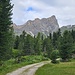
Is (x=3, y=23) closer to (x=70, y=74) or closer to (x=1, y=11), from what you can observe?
(x=1, y=11)

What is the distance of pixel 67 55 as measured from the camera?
78.8 meters

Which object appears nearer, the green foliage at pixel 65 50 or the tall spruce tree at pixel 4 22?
the tall spruce tree at pixel 4 22

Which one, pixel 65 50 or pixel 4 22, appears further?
pixel 65 50

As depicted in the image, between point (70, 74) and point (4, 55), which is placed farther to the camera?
point (4, 55)

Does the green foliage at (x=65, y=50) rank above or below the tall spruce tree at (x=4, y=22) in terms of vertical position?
below

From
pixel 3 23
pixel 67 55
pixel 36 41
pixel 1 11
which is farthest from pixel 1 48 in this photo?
pixel 36 41

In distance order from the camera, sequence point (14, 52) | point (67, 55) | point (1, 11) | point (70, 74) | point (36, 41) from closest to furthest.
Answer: point (70, 74)
point (1, 11)
point (67, 55)
point (14, 52)
point (36, 41)

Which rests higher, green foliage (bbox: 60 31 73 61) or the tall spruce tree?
the tall spruce tree

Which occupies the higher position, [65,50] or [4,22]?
[4,22]

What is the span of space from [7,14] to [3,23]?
215cm

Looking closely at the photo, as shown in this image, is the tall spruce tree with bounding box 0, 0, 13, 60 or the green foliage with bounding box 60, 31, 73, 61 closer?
the tall spruce tree with bounding box 0, 0, 13, 60

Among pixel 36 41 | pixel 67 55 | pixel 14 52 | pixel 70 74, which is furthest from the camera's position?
pixel 36 41

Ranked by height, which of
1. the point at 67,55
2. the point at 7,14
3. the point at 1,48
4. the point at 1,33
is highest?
the point at 7,14

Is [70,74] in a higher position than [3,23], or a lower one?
lower
